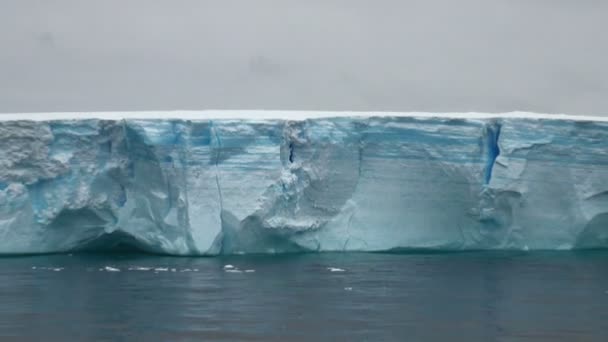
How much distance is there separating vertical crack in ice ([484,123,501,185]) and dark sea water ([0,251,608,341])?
48.1 inches

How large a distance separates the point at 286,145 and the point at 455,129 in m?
2.39

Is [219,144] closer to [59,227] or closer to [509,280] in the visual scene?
[59,227]

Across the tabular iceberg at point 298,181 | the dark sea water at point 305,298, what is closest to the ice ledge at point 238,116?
the tabular iceberg at point 298,181

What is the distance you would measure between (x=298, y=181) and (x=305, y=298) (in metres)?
4.56

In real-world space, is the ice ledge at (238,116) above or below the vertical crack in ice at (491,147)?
above

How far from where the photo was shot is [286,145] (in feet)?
46.4

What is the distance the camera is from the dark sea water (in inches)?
309

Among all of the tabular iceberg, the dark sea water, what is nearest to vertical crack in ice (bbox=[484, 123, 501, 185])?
the tabular iceberg

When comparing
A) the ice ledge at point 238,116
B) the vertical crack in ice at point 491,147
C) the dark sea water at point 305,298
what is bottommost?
the dark sea water at point 305,298

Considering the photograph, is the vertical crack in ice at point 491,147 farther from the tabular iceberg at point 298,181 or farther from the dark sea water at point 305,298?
the dark sea water at point 305,298

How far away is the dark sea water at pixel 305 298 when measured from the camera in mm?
7838

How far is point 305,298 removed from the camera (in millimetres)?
9703

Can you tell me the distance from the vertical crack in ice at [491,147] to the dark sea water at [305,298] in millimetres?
1221

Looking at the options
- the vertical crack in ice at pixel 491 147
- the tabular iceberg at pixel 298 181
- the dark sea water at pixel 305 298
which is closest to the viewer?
the dark sea water at pixel 305 298
